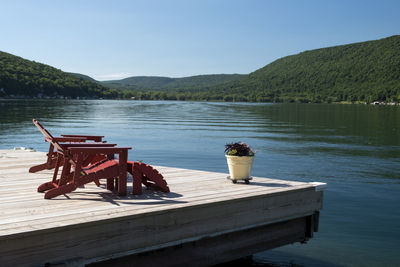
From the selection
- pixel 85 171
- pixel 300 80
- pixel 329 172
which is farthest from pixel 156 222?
pixel 300 80

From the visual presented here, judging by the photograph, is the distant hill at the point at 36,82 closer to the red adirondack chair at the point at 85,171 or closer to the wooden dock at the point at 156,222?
the red adirondack chair at the point at 85,171

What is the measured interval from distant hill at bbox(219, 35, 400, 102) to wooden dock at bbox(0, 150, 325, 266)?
14153 cm

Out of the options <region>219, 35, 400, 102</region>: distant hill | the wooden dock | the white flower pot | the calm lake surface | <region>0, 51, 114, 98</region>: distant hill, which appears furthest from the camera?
<region>219, 35, 400, 102</region>: distant hill

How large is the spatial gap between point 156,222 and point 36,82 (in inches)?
4963

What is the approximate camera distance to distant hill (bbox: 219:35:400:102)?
14875 cm

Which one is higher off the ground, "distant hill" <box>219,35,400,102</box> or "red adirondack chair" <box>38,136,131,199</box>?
"distant hill" <box>219,35,400,102</box>

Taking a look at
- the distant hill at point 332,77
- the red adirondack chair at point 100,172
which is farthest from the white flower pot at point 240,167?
the distant hill at point 332,77

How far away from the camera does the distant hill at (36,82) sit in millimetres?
112062

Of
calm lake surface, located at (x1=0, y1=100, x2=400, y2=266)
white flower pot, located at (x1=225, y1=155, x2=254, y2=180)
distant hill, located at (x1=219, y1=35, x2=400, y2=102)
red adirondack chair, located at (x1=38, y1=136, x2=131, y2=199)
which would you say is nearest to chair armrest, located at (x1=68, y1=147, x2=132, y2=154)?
red adirondack chair, located at (x1=38, y1=136, x2=131, y2=199)

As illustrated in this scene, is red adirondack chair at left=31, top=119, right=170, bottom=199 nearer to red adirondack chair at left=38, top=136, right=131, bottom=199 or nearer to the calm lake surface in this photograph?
red adirondack chair at left=38, top=136, right=131, bottom=199

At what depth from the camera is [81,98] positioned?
143375 millimetres

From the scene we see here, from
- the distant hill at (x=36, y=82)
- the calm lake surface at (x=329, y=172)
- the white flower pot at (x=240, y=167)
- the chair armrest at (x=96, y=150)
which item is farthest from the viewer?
the distant hill at (x=36, y=82)

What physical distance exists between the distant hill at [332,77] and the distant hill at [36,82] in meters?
51.6

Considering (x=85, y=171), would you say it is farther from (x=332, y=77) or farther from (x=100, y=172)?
(x=332, y=77)
